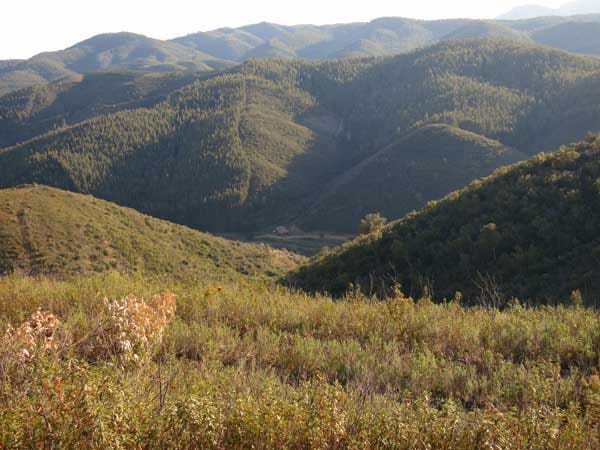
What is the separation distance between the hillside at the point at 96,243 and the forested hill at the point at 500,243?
14.9 m

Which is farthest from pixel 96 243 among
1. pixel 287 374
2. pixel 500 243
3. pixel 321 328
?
pixel 287 374

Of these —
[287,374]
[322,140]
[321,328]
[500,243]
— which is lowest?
[322,140]

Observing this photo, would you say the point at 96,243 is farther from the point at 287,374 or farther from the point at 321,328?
the point at 287,374

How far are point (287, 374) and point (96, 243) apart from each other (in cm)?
3188

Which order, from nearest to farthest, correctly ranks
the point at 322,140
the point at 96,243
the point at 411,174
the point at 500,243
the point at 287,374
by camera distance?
the point at 287,374, the point at 500,243, the point at 96,243, the point at 411,174, the point at 322,140

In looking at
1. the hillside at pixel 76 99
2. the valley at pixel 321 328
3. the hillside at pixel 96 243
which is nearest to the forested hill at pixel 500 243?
the valley at pixel 321 328

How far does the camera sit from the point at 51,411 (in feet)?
9.57

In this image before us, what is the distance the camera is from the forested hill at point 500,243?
42.7 ft

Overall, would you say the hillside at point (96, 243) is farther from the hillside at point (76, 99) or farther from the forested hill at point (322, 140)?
the hillside at point (76, 99)

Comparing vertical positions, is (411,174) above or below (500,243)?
below

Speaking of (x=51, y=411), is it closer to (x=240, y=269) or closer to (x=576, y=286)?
(x=576, y=286)

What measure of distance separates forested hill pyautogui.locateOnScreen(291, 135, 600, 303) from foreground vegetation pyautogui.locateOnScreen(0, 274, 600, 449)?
6220 millimetres

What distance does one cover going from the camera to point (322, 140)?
341 ft

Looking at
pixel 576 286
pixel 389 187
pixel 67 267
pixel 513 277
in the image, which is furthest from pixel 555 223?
pixel 389 187
